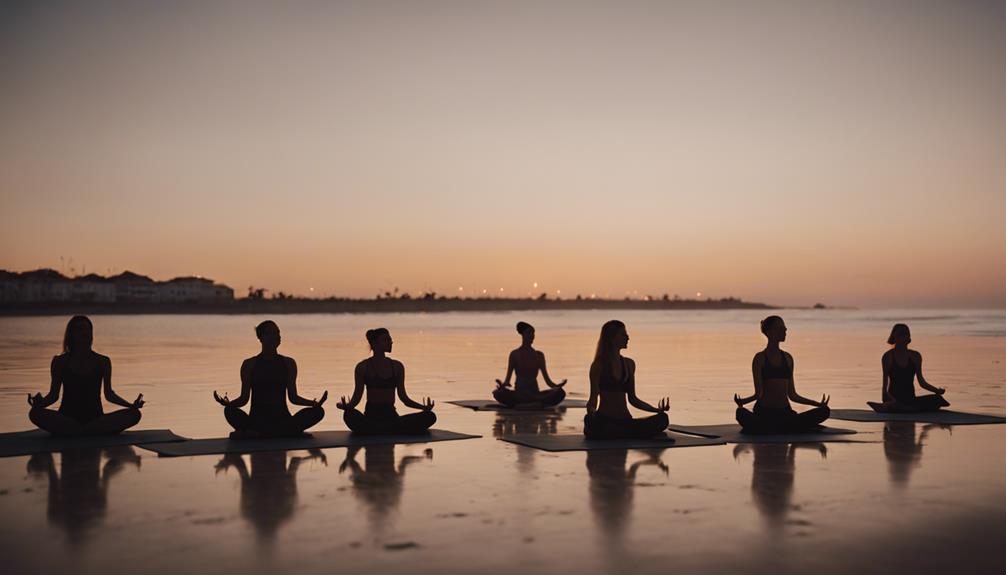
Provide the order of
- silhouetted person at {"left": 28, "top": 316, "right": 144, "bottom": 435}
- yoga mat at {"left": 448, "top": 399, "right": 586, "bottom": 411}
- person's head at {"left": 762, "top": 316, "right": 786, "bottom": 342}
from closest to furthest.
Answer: silhouetted person at {"left": 28, "top": 316, "right": 144, "bottom": 435} < person's head at {"left": 762, "top": 316, "right": 786, "bottom": 342} < yoga mat at {"left": 448, "top": 399, "right": 586, "bottom": 411}

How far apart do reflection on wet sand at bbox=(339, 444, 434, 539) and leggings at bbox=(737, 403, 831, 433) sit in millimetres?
4017

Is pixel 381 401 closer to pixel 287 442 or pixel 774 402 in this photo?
pixel 287 442

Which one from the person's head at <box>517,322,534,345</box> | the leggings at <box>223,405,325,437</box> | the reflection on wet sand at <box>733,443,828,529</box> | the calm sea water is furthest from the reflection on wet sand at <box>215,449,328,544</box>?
the person's head at <box>517,322,534,345</box>

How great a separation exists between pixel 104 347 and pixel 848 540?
117 feet

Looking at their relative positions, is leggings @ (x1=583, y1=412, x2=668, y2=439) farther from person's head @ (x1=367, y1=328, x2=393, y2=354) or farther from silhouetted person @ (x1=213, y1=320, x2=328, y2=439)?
silhouetted person @ (x1=213, y1=320, x2=328, y2=439)

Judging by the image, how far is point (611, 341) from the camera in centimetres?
1191

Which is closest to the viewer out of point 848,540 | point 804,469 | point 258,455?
point 848,540

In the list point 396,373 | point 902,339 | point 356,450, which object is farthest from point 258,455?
point 902,339

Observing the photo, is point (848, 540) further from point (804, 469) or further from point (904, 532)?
point (804, 469)

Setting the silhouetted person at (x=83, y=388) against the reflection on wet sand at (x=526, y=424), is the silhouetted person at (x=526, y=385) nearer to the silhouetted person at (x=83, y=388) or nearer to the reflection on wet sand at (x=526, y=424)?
the reflection on wet sand at (x=526, y=424)

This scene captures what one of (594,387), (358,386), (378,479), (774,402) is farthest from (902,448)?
(358,386)

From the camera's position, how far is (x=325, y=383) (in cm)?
2083

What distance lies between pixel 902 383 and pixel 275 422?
359 inches

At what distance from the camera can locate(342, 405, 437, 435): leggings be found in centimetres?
1259
